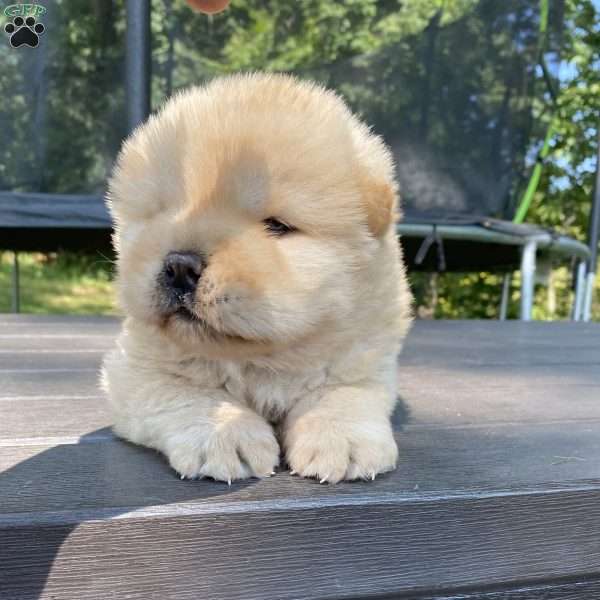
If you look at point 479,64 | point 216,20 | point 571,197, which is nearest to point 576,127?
point 571,197

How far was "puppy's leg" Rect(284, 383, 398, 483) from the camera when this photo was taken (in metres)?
1.39

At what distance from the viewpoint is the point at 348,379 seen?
1.68 m

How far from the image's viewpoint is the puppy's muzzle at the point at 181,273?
1.37 metres

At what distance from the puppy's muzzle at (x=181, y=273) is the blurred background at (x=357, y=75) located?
381cm

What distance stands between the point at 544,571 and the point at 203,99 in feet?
4.49

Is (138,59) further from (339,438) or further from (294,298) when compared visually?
(339,438)

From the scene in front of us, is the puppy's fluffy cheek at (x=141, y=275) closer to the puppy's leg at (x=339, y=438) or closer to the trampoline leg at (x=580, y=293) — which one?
the puppy's leg at (x=339, y=438)

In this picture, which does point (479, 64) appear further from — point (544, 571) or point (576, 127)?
point (544, 571)

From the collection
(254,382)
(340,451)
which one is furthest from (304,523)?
(254,382)

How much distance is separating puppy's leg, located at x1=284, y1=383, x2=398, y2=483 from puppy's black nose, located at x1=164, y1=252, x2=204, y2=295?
1.39 ft

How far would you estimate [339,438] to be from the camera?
1426 millimetres

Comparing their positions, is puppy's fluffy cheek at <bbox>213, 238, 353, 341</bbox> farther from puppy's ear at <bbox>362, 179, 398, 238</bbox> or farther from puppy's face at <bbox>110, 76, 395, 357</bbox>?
puppy's ear at <bbox>362, 179, 398, 238</bbox>

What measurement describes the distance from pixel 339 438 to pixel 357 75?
550 centimetres

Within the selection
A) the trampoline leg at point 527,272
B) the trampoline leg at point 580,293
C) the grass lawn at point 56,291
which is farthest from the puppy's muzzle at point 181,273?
the grass lawn at point 56,291
